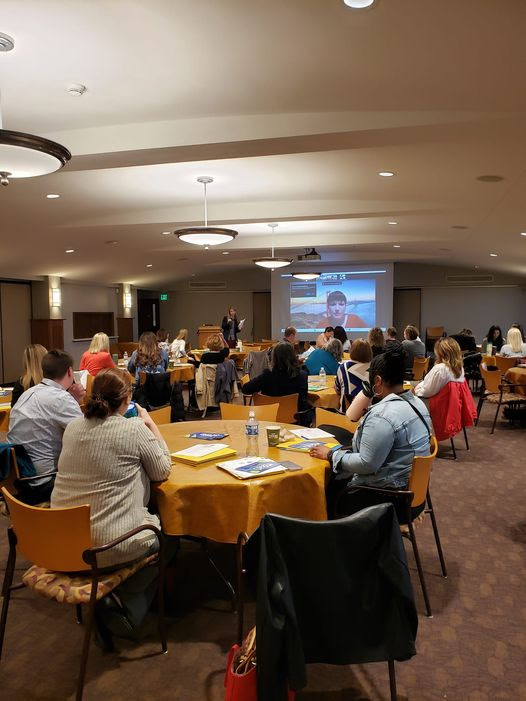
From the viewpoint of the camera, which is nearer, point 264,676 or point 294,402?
point 264,676

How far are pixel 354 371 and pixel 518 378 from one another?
3061 mm

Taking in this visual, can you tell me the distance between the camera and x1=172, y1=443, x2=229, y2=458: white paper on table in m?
2.93

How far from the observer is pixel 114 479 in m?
2.31

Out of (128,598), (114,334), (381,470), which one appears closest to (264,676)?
(128,598)

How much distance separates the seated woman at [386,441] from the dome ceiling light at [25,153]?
2090mm

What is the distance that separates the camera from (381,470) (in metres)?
2.72

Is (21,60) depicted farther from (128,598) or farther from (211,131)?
(128,598)

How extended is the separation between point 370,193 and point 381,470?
15.8ft

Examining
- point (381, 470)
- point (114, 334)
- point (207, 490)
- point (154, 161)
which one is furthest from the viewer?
point (114, 334)

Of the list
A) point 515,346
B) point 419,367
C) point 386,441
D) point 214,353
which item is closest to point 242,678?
point 386,441

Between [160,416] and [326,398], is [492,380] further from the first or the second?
[160,416]

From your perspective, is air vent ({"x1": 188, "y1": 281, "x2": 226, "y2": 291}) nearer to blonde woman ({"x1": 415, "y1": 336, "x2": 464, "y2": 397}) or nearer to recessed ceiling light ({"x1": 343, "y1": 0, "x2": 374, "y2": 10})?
blonde woman ({"x1": 415, "y1": 336, "x2": 464, "y2": 397})

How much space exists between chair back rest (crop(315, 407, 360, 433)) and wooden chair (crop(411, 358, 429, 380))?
5636 millimetres

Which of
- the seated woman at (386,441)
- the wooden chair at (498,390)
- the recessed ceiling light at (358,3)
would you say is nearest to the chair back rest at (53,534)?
the seated woman at (386,441)
